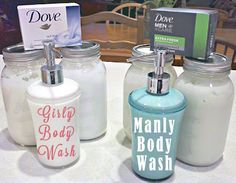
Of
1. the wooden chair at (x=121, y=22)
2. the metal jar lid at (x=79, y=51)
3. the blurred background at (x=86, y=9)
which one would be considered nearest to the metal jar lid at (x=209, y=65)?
the metal jar lid at (x=79, y=51)

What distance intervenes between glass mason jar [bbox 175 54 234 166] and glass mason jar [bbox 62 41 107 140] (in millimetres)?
152

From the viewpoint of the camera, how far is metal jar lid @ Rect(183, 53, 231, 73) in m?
0.42

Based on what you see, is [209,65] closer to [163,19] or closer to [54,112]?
[163,19]

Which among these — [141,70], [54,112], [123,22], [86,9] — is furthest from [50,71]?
[86,9]

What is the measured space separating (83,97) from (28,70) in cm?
11

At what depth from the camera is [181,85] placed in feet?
1.48

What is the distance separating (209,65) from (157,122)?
0.38 ft

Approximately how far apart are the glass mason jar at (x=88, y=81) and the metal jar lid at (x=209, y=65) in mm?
165

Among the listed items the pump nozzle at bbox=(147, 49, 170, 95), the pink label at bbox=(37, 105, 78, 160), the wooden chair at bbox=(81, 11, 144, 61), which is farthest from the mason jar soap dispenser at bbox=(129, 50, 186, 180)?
the wooden chair at bbox=(81, 11, 144, 61)

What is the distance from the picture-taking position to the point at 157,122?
1.33 feet

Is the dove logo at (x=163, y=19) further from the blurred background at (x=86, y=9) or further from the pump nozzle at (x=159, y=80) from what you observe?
the blurred background at (x=86, y=9)

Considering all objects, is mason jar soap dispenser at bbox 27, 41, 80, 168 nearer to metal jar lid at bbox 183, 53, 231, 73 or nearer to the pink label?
the pink label

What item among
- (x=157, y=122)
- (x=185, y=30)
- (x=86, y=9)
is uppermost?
(x=185, y=30)

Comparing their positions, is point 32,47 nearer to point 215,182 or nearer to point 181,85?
point 181,85
